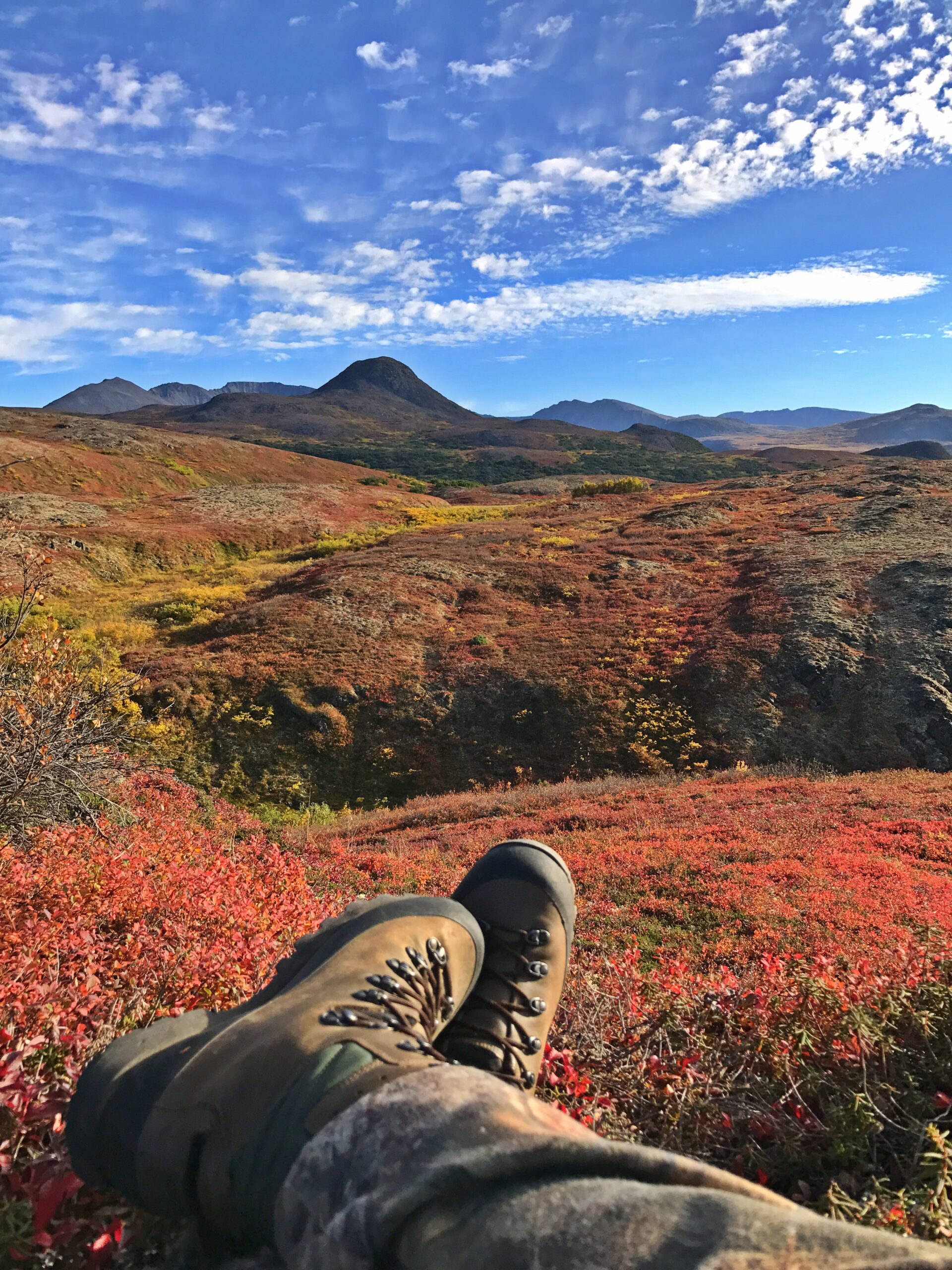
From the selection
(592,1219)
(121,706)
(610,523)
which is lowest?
(121,706)

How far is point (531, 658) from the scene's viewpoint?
2195 cm

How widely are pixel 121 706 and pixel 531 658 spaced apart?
38.1ft

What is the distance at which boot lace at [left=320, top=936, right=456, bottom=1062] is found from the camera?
234 centimetres

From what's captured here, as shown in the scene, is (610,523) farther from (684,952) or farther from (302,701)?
(684,952)

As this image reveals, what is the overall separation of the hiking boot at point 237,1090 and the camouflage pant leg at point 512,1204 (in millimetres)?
233

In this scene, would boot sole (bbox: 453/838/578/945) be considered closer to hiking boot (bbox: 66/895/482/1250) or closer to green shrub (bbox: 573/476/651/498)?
hiking boot (bbox: 66/895/482/1250)

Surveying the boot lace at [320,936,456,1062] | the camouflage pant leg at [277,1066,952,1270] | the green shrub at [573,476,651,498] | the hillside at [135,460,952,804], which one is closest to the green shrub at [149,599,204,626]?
the hillside at [135,460,952,804]

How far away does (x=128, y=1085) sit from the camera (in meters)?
2.22

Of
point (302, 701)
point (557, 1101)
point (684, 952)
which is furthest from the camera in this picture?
point (302, 701)

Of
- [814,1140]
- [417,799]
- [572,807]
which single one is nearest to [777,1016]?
[814,1140]

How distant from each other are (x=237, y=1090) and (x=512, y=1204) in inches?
42.3

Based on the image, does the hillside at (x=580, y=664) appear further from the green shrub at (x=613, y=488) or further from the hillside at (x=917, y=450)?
the hillside at (x=917, y=450)

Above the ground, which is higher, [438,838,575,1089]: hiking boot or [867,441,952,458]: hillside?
[867,441,952,458]: hillside

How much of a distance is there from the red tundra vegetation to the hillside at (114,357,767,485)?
276 feet
